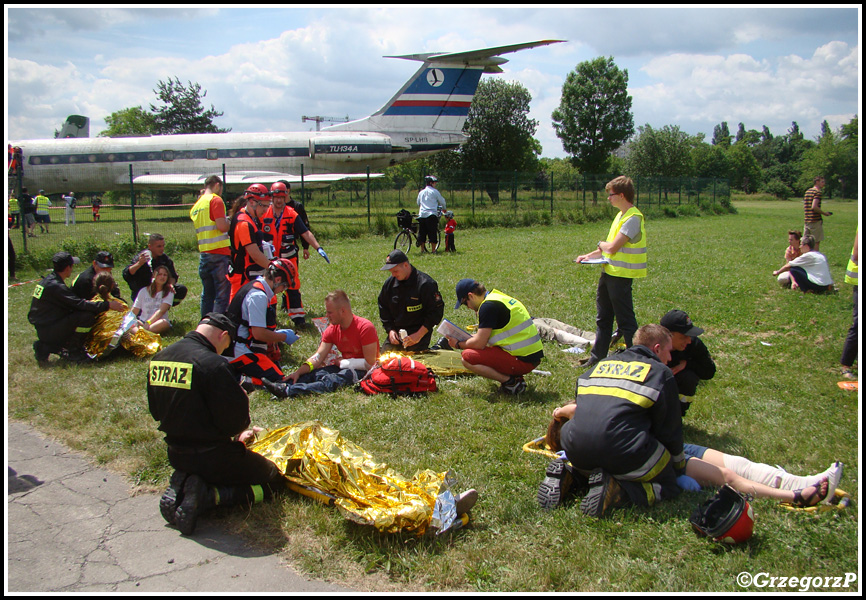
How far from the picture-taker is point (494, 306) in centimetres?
543

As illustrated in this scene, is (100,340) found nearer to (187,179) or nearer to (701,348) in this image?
(701,348)

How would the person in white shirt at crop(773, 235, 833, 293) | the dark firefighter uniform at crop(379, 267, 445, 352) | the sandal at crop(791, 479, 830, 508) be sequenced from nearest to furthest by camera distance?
1. the sandal at crop(791, 479, 830, 508)
2. the dark firefighter uniform at crop(379, 267, 445, 352)
3. the person in white shirt at crop(773, 235, 833, 293)

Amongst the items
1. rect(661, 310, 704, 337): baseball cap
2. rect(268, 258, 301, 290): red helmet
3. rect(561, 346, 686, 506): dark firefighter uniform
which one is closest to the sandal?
rect(561, 346, 686, 506): dark firefighter uniform

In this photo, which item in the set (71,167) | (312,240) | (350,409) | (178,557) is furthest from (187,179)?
(178,557)

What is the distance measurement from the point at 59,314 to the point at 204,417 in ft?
15.2

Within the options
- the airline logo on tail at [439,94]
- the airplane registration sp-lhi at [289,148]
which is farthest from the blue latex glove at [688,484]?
the airline logo on tail at [439,94]

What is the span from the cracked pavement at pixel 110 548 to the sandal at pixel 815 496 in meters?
2.88

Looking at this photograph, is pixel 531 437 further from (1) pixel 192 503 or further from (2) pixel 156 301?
(2) pixel 156 301

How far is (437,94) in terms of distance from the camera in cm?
2698

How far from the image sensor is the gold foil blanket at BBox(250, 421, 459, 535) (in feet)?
10.7

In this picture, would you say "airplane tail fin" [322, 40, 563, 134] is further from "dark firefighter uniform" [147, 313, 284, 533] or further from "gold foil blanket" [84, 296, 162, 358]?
"dark firefighter uniform" [147, 313, 284, 533]

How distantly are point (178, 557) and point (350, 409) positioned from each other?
2.16 metres

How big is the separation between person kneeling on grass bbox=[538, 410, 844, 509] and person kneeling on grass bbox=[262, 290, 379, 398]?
8.91 feet

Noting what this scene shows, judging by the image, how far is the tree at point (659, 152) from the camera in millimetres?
53406
